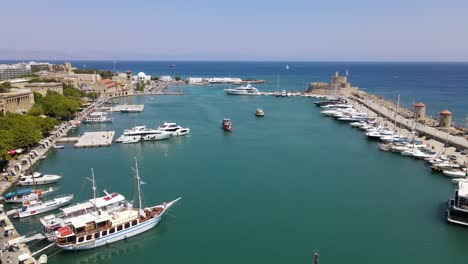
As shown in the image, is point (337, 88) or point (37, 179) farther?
point (337, 88)

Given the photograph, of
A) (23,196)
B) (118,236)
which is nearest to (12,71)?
(23,196)

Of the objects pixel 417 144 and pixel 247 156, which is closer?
pixel 247 156

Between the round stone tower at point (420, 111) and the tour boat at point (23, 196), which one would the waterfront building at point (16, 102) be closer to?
the tour boat at point (23, 196)

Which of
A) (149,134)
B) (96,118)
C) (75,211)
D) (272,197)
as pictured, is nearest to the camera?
(75,211)

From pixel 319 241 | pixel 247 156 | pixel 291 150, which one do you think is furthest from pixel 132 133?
pixel 319 241

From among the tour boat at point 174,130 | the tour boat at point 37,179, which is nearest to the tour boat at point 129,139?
the tour boat at point 174,130

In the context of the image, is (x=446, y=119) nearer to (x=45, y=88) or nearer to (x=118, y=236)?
(x=118, y=236)

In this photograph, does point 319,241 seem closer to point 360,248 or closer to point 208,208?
point 360,248

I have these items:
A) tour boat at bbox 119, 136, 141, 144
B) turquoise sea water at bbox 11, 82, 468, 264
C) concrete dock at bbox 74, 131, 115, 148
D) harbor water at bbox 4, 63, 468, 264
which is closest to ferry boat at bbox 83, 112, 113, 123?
harbor water at bbox 4, 63, 468, 264
